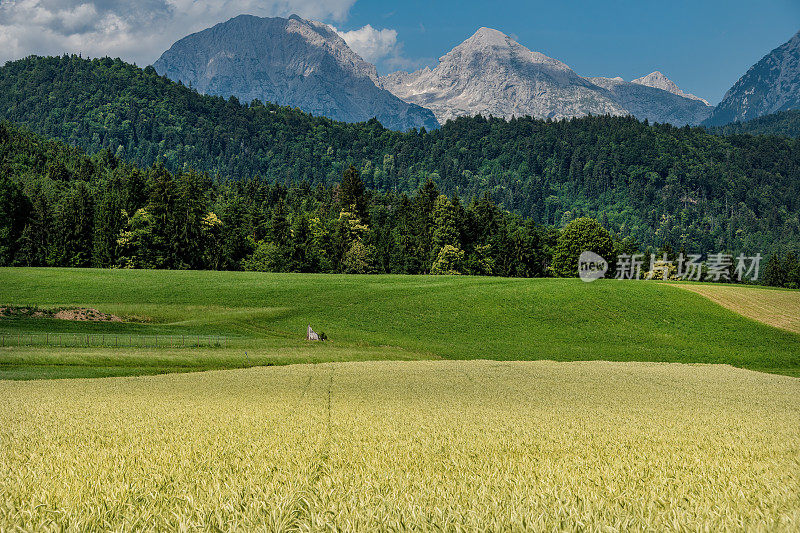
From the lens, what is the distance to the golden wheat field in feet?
17.7

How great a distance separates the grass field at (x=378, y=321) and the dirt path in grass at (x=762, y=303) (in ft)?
6.11

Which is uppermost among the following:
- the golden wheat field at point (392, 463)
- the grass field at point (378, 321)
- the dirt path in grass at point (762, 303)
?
the golden wheat field at point (392, 463)

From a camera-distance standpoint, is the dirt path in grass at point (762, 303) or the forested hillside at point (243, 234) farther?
the forested hillside at point (243, 234)

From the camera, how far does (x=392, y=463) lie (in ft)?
28.7

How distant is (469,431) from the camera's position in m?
12.5

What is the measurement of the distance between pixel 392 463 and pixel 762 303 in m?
78.9

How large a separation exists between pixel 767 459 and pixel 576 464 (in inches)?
149

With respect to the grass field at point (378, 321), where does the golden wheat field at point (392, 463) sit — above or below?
above

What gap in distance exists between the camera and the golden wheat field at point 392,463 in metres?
5.38
